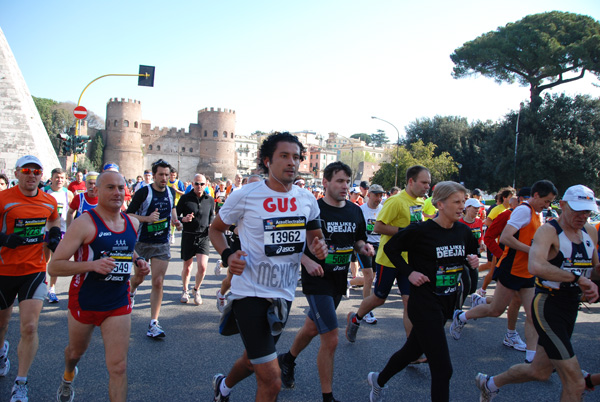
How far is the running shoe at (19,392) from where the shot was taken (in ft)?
11.3

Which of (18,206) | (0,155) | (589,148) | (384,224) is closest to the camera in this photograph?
(18,206)

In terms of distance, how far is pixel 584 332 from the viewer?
6.07m

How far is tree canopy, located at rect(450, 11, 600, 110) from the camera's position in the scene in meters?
34.7

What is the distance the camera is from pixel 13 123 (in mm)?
23484

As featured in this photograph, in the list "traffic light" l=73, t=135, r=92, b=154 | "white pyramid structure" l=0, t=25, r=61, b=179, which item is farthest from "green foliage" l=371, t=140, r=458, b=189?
"traffic light" l=73, t=135, r=92, b=154

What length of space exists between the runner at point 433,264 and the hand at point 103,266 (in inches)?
81.6

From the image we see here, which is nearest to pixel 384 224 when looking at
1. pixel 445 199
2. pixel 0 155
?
pixel 445 199

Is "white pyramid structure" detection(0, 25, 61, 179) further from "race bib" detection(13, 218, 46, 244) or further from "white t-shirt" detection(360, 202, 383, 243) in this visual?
"race bib" detection(13, 218, 46, 244)

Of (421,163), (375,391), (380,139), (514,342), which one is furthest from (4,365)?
(380,139)

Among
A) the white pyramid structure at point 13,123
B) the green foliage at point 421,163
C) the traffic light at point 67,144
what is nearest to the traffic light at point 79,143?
the traffic light at point 67,144

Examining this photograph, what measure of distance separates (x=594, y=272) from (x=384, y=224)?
1.96 meters

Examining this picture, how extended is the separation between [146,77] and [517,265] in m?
15.3

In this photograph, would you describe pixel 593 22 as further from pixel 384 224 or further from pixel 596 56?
pixel 384 224

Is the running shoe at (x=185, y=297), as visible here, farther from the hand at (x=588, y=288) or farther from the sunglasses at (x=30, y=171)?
the hand at (x=588, y=288)
